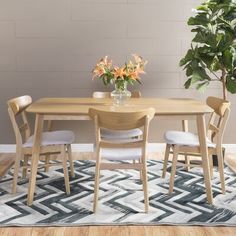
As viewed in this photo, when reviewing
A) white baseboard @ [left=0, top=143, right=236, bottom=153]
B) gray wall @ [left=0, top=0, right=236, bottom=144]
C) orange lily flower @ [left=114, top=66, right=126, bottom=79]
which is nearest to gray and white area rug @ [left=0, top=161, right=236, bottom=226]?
white baseboard @ [left=0, top=143, right=236, bottom=153]

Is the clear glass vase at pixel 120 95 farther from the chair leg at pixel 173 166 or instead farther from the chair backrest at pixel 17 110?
the chair backrest at pixel 17 110

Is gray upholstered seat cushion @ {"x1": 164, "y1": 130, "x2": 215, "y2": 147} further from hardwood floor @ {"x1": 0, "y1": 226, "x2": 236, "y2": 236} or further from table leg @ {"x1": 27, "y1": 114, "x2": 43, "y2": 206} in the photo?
table leg @ {"x1": 27, "y1": 114, "x2": 43, "y2": 206}

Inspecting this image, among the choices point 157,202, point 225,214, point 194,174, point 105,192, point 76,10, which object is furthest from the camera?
point 76,10

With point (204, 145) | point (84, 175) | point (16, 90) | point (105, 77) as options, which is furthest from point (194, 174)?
point (16, 90)

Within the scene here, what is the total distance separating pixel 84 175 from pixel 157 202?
3.04 feet

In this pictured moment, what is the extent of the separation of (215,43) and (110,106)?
1.27 meters

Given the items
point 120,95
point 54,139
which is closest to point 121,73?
point 120,95

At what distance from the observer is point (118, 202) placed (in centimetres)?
279

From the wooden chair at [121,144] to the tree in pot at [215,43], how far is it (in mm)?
1293

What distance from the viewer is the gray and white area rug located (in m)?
2.50

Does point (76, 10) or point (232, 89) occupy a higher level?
Result: point (76, 10)

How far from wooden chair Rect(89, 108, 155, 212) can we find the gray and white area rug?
6.0 inches

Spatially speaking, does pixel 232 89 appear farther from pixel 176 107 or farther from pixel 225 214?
pixel 225 214

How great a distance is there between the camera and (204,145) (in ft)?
9.08
